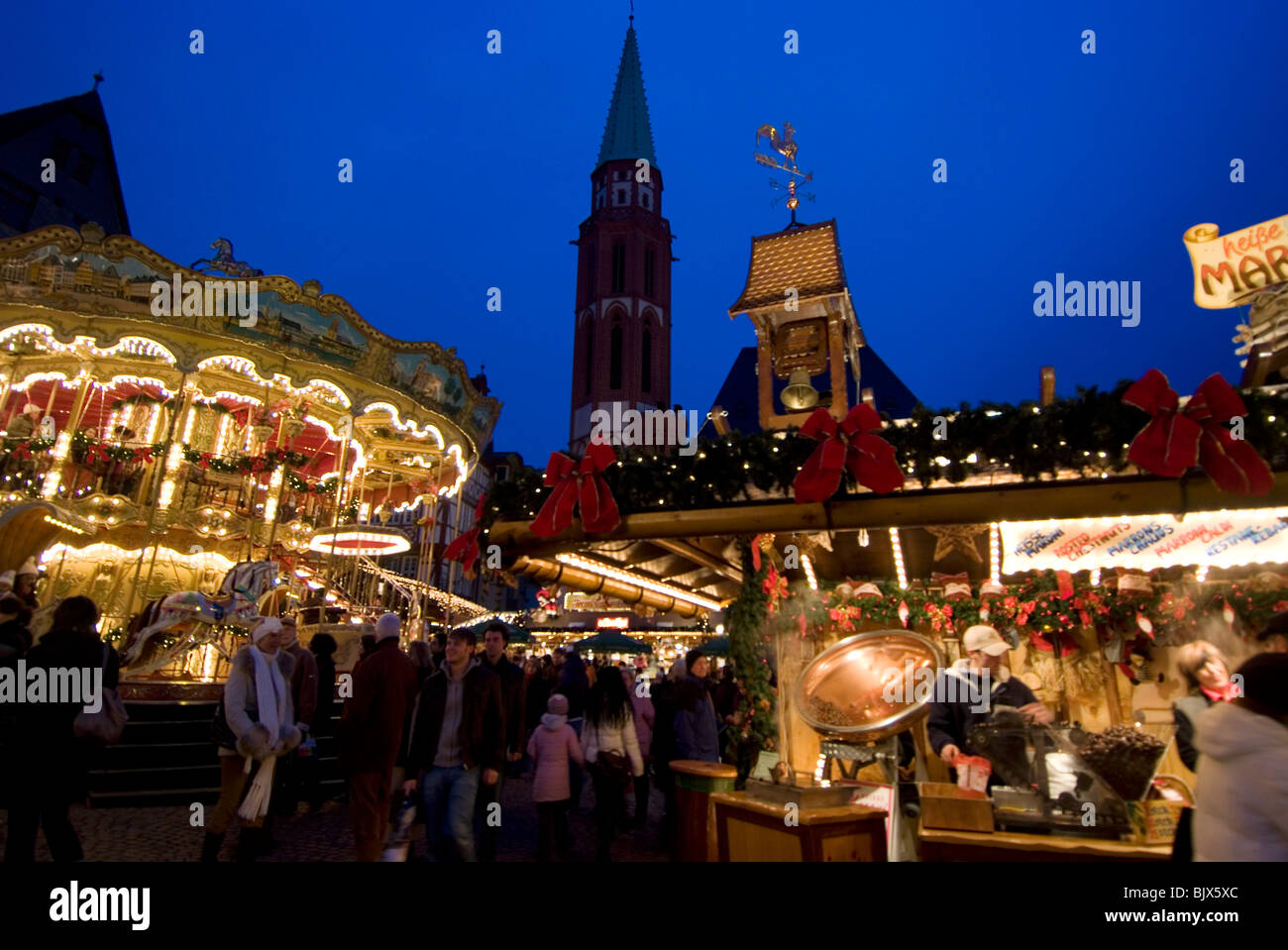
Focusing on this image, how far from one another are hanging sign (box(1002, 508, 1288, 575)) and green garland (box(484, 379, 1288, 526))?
1.28m

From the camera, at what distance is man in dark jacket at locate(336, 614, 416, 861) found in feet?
16.8

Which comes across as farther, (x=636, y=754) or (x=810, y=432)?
(x=636, y=754)

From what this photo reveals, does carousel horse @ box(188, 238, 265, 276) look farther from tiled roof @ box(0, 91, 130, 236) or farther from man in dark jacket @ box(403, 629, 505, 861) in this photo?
tiled roof @ box(0, 91, 130, 236)

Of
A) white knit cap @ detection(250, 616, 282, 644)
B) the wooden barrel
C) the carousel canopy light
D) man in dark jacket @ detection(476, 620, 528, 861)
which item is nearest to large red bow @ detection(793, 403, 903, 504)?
the wooden barrel

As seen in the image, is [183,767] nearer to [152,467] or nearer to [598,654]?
[152,467]

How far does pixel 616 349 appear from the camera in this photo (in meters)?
52.3

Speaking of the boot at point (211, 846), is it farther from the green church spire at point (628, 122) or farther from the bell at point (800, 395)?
the green church spire at point (628, 122)

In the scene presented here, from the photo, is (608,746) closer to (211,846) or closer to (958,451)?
(211,846)

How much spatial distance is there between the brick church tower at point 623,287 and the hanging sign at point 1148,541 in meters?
43.8

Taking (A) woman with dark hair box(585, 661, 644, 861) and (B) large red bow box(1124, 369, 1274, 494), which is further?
(A) woman with dark hair box(585, 661, 644, 861)

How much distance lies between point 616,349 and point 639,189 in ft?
47.1

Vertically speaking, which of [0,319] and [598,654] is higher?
[0,319]
